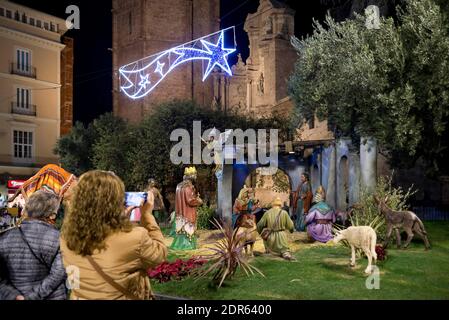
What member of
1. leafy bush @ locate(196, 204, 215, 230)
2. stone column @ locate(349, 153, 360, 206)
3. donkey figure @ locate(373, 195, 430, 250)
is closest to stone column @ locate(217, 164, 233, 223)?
leafy bush @ locate(196, 204, 215, 230)

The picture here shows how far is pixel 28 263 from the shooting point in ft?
18.4

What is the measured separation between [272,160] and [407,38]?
32.3 feet

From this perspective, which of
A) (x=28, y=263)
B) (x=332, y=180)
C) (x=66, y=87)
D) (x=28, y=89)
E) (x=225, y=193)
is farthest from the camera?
(x=66, y=87)

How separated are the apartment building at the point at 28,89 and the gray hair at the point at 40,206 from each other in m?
32.8

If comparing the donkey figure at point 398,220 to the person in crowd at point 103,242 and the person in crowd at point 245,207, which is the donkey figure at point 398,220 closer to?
the person in crowd at point 245,207

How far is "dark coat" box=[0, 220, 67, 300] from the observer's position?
558cm

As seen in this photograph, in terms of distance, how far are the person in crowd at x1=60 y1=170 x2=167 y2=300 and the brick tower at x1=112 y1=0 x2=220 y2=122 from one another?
128ft

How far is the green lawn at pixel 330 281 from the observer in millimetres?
10336

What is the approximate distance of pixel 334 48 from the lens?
1867 cm

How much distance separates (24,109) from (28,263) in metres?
36.7

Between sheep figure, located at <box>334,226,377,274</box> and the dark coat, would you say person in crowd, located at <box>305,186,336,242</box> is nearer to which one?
sheep figure, located at <box>334,226,377,274</box>

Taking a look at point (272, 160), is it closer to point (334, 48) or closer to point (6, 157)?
point (334, 48)

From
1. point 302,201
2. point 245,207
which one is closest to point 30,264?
point 245,207

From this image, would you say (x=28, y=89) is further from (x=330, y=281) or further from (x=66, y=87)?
(x=330, y=281)
